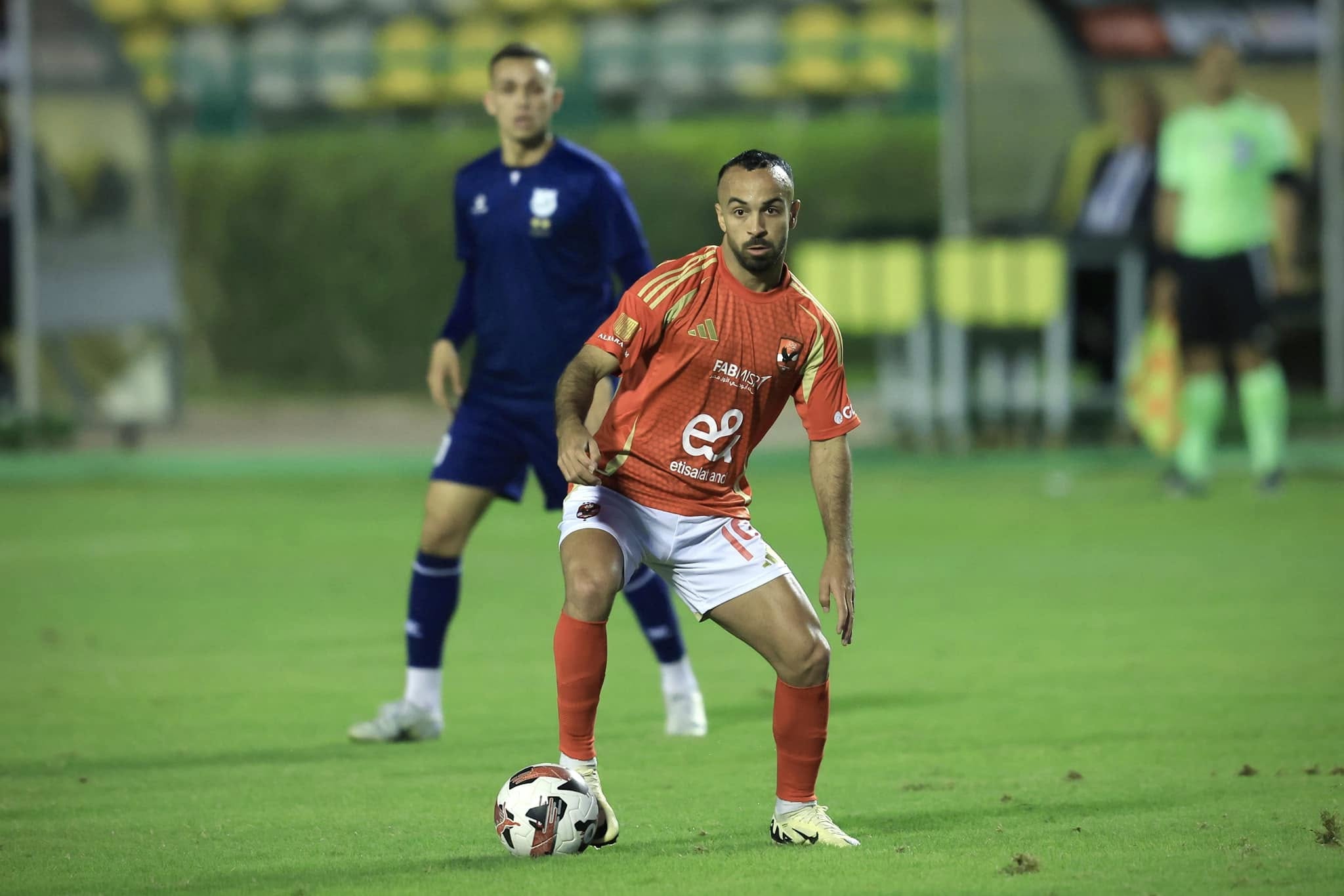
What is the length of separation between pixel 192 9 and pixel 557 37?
5.81 m

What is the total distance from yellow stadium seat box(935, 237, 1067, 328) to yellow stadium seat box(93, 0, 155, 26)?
1812cm

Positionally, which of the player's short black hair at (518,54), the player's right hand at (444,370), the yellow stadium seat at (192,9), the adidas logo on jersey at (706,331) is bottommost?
the player's right hand at (444,370)

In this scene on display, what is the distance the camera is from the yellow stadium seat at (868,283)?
1761 centimetres

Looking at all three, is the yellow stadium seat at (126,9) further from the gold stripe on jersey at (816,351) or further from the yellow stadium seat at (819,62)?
the gold stripe on jersey at (816,351)

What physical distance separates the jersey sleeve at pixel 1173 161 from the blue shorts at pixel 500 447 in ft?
27.4

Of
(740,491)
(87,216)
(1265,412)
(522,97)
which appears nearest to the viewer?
(740,491)

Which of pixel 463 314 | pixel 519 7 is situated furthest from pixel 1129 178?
pixel 519 7

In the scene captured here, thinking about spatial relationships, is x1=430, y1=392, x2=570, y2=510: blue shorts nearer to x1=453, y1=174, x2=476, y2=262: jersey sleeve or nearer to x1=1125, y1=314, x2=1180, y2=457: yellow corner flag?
x1=453, y1=174, x2=476, y2=262: jersey sleeve

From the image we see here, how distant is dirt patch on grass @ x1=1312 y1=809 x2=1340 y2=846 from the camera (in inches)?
199

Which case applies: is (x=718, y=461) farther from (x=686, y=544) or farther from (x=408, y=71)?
(x=408, y=71)

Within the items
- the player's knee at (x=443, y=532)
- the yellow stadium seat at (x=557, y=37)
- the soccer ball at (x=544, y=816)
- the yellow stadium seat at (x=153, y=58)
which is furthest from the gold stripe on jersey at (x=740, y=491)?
the yellow stadium seat at (x=557, y=37)

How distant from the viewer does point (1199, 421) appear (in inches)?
554

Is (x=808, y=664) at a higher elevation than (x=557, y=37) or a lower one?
lower

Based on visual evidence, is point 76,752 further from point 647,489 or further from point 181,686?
point 647,489
